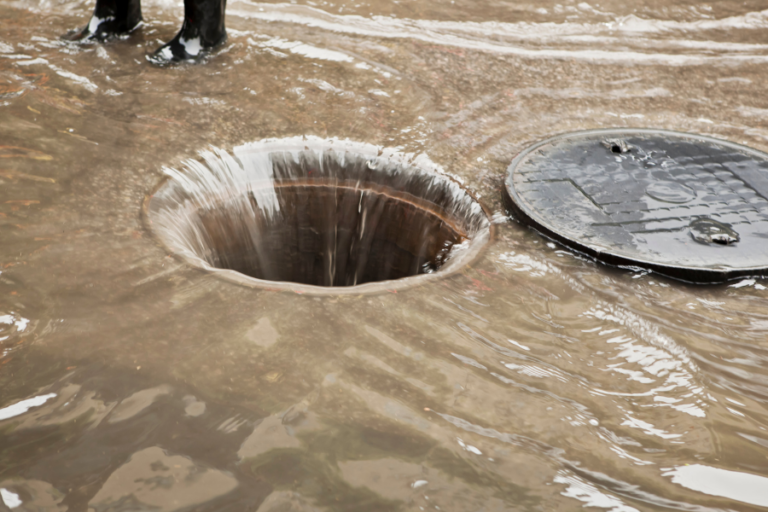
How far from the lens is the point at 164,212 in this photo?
2.71m

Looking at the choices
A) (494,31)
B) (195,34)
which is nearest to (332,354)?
(195,34)

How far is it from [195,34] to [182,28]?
0.35ft

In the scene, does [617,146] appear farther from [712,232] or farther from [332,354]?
[332,354]

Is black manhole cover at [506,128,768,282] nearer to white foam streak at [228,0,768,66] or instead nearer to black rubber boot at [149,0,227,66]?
white foam streak at [228,0,768,66]

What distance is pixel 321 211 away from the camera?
3.31m

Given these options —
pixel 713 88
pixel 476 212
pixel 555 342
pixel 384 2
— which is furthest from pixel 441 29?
pixel 555 342

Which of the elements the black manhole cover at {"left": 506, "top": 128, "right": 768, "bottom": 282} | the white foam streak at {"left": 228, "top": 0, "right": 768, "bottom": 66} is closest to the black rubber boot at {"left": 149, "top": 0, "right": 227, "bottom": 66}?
the white foam streak at {"left": 228, "top": 0, "right": 768, "bottom": 66}

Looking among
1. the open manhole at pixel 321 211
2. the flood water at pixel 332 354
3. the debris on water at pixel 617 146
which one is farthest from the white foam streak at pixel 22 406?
the debris on water at pixel 617 146

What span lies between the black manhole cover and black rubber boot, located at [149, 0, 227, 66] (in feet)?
7.53

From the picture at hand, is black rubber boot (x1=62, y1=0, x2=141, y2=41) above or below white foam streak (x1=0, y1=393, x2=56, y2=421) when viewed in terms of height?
above

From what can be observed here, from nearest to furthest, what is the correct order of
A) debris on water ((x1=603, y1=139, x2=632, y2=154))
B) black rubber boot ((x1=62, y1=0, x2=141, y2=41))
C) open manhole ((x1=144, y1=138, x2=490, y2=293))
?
open manhole ((x1=144, y1=138, x2=490, y2=293)) → debris on water ((x1=603, y1=139, x2=632, y2=154)) → black rubber boot ((x1=62, y1=0, x2=141, y2=41))

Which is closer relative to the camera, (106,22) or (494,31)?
(106,22)

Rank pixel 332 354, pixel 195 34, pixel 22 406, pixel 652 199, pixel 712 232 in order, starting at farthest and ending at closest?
pixel 195 34 < pixel 652 199 < pixel 712 232 < pixel 332 354 < pixel 22 406

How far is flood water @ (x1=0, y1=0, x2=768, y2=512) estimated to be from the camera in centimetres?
163
